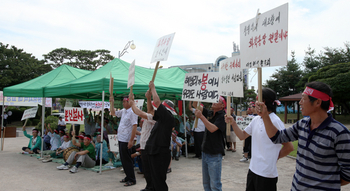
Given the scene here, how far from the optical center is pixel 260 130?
274 centimetres

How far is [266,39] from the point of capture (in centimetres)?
265

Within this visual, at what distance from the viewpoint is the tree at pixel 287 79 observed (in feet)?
123

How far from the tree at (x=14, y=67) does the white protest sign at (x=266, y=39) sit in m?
29.3

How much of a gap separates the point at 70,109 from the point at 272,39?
7079mm

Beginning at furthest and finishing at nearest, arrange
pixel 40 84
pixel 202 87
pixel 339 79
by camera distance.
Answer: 1. pixel 339 79
2. pixel 40 84
3. pixel 202 87

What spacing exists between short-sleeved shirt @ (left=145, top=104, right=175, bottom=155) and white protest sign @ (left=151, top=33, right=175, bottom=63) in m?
0.91

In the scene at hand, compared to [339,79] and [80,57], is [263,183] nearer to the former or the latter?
[339,79]

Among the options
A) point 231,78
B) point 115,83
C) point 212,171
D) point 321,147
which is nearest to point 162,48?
point 231,78

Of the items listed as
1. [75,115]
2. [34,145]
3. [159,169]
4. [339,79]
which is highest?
[339,79]

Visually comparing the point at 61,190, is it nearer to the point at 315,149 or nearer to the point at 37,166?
the point at 37,166

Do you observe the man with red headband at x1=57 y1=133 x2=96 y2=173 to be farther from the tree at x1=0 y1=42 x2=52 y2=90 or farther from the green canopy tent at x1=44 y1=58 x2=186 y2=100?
the tree at x1=0 y1=42 x2=52 y2=90

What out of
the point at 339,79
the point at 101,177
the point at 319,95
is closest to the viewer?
the point at 319,95

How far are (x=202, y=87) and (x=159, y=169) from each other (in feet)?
5.98

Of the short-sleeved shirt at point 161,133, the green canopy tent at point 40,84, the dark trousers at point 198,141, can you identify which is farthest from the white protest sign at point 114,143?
the green canopy tent at point 40,84
